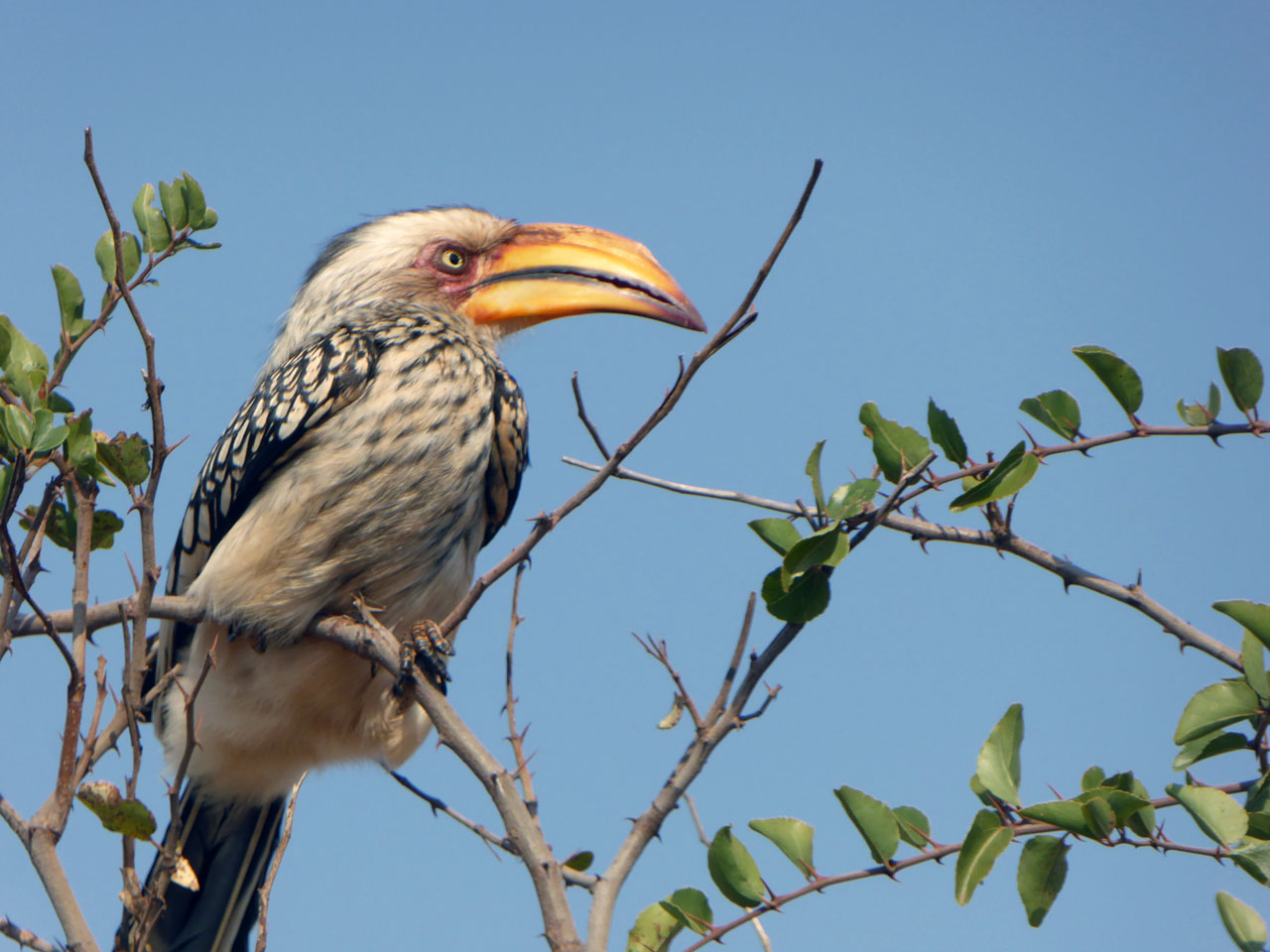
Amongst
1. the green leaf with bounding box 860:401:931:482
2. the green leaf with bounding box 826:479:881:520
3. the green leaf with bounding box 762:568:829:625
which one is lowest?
the green leaf with bounding box 762:568:829:625

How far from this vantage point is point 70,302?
8.21 feet

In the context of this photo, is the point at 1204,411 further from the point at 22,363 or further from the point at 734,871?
→ the point at 22,363

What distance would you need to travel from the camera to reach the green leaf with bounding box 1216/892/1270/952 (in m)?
1.63

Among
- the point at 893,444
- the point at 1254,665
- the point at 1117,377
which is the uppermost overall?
the point at 1117,377

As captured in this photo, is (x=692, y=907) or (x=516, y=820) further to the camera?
(x=692, y=907)

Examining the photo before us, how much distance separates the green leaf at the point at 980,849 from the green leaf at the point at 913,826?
11 centimetres

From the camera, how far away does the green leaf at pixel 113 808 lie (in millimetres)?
1837

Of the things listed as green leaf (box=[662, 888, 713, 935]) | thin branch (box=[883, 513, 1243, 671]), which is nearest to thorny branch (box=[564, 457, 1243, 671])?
thin branch (box=[883, 513, 1243, 671])

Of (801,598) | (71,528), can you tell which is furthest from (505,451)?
(801,598)

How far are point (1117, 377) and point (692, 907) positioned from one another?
1.12 metres

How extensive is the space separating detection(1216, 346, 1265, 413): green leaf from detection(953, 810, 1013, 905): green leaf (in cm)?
83

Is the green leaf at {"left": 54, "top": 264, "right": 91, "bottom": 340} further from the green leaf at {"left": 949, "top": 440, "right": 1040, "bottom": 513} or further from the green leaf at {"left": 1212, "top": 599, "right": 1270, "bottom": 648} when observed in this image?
the green leaf at {"left": 1212, "top": 599, "right": 1270, "bottom": 648}

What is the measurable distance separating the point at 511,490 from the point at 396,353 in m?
0.48

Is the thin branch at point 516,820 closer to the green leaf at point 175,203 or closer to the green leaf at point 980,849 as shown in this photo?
the green leaf at point 980,849
